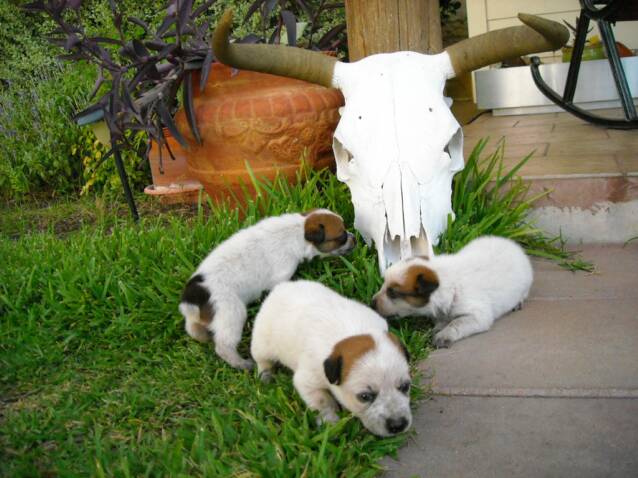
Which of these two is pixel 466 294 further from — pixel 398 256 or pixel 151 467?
pixel 151 467

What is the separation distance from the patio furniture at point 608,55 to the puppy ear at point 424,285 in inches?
143

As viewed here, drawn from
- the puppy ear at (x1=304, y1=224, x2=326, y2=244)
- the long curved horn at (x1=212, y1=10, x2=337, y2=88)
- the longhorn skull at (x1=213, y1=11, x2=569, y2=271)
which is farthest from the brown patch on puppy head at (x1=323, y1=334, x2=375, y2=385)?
the long curved horn at (x1=212, y1=10, x2=337, y2=88)

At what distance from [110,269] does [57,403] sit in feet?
4.15

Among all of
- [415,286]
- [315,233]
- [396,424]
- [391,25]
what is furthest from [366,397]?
[391,25]

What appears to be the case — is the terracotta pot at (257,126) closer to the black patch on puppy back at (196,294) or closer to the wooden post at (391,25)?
the wooden post at (391,25)

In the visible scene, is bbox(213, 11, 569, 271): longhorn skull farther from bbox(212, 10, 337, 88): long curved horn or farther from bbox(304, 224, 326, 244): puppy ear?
bbox(304, 224, 326, 244): puppy ear

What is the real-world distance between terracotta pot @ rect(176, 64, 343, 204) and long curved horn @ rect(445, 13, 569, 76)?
4.17ft

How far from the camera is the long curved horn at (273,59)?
12.4 ft

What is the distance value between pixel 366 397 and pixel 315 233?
4.49 feet

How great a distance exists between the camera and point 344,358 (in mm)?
2562

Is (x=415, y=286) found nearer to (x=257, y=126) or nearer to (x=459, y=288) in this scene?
(x=459, y=288)

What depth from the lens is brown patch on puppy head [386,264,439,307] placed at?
3301 mm

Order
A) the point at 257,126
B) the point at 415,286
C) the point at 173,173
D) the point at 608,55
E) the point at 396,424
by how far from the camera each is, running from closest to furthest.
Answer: the point at 396,424, the point at 415,286, the point at 257,126, the point at 608,55, the point at 173,173

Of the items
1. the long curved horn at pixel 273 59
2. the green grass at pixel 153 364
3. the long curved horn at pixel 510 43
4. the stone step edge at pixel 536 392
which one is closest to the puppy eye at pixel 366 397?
the green grass at pixel 153 364
